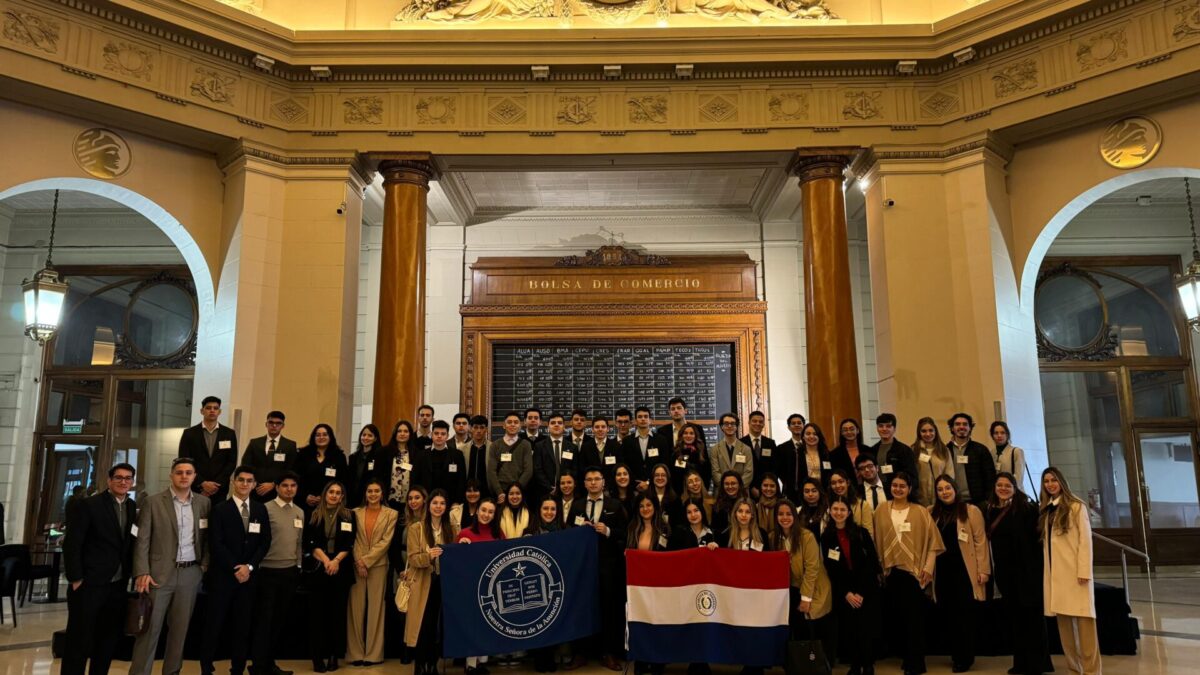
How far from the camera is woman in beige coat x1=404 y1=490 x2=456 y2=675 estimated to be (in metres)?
5.76

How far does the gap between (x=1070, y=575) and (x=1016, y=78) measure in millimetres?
5235

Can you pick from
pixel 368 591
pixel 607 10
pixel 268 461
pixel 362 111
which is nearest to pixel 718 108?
pixel 607 10

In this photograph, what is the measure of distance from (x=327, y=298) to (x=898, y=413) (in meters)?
5.90

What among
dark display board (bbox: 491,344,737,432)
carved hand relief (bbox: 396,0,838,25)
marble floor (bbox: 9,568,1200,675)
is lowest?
marble floor (bbox: 9,568,1200,675)

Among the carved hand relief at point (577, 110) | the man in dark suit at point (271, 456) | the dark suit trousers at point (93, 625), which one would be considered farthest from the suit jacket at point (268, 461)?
the carved hand relief at point (577, 110)

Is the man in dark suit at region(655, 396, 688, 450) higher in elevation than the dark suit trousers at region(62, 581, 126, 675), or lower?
higher

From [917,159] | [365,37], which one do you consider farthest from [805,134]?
[365,37]

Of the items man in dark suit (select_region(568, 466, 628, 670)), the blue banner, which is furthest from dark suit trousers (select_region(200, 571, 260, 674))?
man in dark suit (select_region(568, 466, 628, 670))

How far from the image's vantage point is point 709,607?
18.6 ft

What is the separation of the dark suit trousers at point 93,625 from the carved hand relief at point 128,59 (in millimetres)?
5180

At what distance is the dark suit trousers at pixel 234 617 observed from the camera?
5504 millimetres

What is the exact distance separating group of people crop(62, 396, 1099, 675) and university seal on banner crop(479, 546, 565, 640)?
0.27 m

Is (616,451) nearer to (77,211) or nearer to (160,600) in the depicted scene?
(160,600)

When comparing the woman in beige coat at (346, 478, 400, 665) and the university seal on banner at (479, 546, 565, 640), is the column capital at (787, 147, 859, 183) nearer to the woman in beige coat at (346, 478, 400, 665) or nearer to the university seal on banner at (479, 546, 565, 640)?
the university seal on banner at (479, 546, 565, 640)
